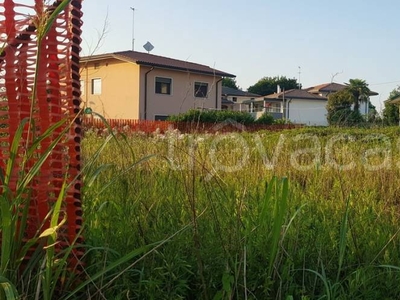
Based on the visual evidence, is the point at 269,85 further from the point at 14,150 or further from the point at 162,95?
the point at 14,150

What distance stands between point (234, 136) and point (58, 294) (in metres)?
4.79

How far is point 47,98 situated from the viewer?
1.38 meters

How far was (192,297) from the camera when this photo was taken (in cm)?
166

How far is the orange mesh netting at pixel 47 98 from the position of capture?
1369mm

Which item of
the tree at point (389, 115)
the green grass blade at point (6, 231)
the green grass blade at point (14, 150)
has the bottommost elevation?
the green grass blade at point (6, 231)

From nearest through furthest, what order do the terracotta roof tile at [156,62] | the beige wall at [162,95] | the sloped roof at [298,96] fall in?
the terracotta roof tile at [156,62], the beige wall at [162,95], the sloped roof at [298,96]

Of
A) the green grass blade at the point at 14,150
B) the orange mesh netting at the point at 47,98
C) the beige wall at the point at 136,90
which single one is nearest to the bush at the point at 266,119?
the beige wall at the point at 136,90

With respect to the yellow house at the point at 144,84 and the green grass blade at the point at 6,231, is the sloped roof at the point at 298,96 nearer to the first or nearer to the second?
the yellow house at the point at 144,84

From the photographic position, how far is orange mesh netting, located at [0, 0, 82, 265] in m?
1.37

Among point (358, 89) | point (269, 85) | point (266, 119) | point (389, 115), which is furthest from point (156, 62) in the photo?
point (269, 85)

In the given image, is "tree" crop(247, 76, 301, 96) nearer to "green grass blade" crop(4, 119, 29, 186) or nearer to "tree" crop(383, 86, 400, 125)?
"tree" crop(383, 86, 400, 125)

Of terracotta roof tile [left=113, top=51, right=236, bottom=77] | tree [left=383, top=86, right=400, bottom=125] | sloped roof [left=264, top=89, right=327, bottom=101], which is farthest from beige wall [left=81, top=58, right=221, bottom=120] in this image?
sloped roof [left=264, top=89, right=327, bottom=101]

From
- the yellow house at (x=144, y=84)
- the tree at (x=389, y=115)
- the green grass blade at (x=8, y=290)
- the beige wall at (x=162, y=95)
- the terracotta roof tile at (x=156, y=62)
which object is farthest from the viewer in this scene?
the beige wall at (x=162, y=95)

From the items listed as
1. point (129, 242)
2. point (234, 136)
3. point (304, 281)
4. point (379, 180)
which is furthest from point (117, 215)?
point (234, 136)
